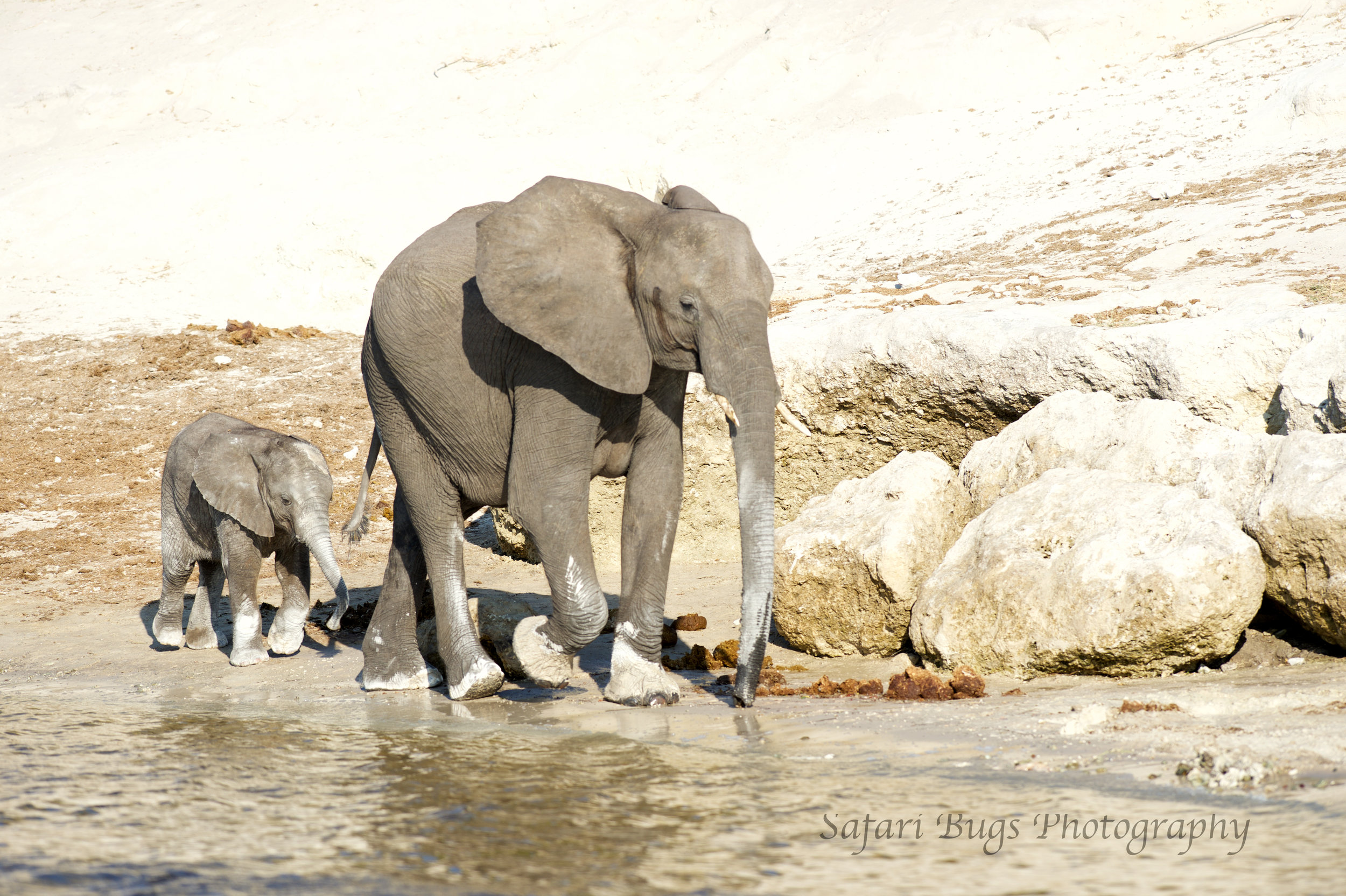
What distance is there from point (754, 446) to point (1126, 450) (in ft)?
8.22

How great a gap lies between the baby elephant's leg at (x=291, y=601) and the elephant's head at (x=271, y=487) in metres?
0.25

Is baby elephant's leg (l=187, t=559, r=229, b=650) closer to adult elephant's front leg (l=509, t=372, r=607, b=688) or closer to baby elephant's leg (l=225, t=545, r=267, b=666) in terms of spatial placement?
baby elephant's leg (l=225, t=545, r=267, b=666)

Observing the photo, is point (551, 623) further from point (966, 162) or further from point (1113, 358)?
point (966, 162)

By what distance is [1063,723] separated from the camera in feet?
16.4

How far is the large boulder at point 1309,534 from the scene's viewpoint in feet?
18.2

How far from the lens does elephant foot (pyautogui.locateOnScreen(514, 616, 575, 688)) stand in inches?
245

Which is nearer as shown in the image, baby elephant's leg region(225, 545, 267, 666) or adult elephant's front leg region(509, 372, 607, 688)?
adult elephant's front leg region(509, 372, 607, 688)

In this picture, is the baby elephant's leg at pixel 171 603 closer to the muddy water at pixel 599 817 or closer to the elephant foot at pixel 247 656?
the elephant foot at pixel 247 656

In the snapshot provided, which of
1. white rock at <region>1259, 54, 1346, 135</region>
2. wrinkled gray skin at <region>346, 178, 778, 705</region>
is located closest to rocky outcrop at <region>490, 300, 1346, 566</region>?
wrinkled gray skin at <region>346, 178, 778, 705</region>

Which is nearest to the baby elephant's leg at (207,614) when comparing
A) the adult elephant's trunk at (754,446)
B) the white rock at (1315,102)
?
the adult elephant's trunk at (754,446)

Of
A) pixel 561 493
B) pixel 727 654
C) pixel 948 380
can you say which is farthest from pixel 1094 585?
pixel 948 380

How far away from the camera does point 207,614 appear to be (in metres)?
9.12

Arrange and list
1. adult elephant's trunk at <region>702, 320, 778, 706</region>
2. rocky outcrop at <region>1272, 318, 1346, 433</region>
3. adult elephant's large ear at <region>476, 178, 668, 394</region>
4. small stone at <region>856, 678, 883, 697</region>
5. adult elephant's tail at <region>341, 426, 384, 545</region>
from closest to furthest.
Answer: adult elephant's trunk at <region>702, 320, 778, 706</region> < adult elephant's large ear at <region>476, 178, 668, 394</region> < small stone at <region>856, 678, 883, 697</region> < rocky outcrop at <region>1272, 318, 1346, 433</region> < adult elephant's tail at <region>341, 426, 384, 545</region>

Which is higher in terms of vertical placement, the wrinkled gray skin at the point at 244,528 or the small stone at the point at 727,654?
the wrinkled gray skin at the point at 244,528
